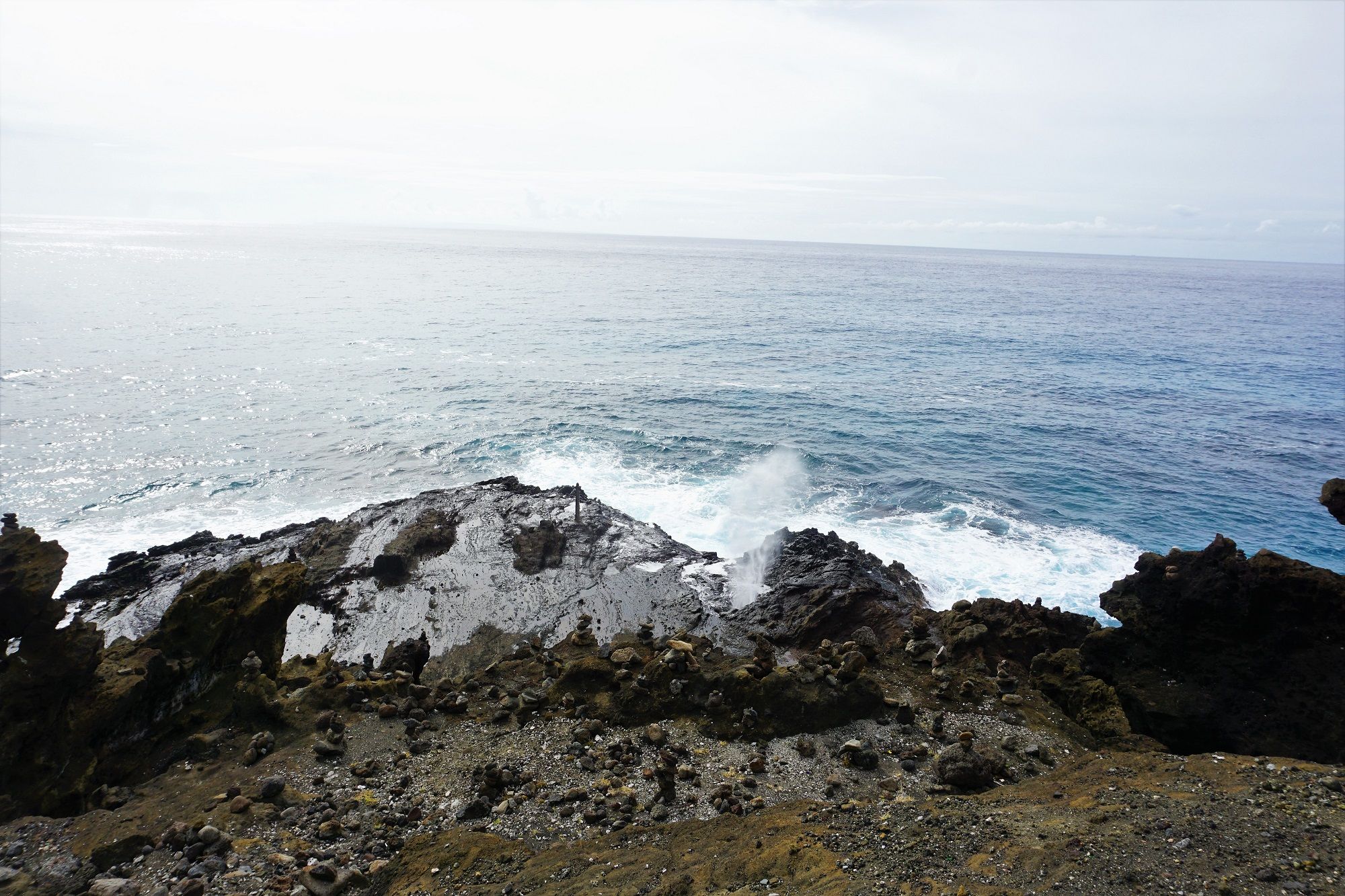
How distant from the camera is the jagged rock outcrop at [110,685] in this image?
12.4 metres

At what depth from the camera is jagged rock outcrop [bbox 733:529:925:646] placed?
19.3 metres

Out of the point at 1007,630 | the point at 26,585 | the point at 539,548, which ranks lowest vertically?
the point at 539,548

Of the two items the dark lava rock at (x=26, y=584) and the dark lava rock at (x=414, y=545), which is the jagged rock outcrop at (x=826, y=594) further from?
the dark lava rock at (x=26, y=584)

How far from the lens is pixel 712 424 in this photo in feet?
135

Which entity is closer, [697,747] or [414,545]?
[697,747]

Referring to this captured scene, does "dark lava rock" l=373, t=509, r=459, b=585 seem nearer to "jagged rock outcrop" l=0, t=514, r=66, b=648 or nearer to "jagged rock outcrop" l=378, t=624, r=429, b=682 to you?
"jagged rock outcrop" l=378, t=624, r=429, b=682

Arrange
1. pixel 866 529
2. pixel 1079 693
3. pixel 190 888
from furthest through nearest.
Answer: pixel 866 529
pixel 1079 693
pixel 190 888

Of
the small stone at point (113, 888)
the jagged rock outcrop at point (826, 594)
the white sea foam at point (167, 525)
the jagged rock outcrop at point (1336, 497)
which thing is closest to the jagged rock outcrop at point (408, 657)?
the small stone at point (113, 888)

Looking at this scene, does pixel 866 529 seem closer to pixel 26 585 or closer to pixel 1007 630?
pixel 1007 630

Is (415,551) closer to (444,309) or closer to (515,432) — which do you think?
(515,432)

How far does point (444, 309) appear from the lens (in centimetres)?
8838

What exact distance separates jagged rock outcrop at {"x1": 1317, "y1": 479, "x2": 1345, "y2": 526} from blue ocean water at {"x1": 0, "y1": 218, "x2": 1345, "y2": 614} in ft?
34.9

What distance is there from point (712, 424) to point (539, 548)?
19.0 meters

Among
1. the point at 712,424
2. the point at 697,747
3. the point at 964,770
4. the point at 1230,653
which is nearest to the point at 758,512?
the point at 712,424
